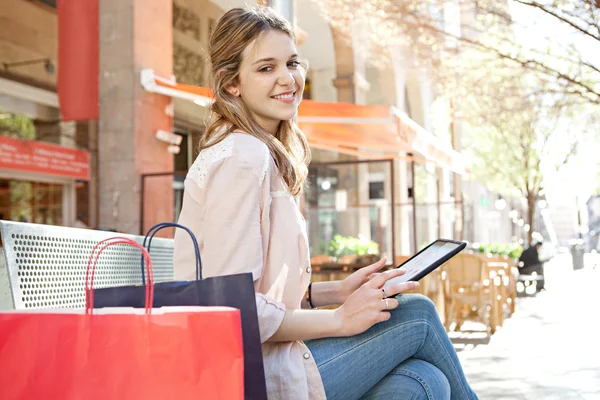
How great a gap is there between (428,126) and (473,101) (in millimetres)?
5025

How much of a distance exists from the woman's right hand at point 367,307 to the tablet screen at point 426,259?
86mm

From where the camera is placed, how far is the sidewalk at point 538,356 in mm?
5039

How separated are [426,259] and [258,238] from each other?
1.91ft

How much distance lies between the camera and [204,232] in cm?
171

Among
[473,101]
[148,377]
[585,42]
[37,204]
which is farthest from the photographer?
[473,101]

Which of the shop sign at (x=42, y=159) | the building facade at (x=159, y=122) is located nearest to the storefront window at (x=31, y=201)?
the building facade at (x=159, y=122)

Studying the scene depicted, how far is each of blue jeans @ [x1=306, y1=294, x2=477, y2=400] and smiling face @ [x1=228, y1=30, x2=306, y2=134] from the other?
63cm

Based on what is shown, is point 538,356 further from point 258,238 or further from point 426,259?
point 258,238

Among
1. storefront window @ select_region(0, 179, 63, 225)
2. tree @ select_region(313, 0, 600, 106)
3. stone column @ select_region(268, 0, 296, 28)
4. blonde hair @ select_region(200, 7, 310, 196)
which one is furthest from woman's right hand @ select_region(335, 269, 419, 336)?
storefront window @ select_region(0, 179, 63, 225)

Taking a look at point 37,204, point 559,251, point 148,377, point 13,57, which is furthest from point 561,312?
point 559,251

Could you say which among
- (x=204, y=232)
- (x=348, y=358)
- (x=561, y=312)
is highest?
(x=204, y=232)

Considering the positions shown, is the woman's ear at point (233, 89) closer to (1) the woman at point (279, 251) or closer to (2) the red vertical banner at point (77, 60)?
(1) the woman at point (279, 251)

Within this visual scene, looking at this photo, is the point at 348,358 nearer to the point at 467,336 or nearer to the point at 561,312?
the point at 467,336

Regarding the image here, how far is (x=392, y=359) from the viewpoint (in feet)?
6.46
